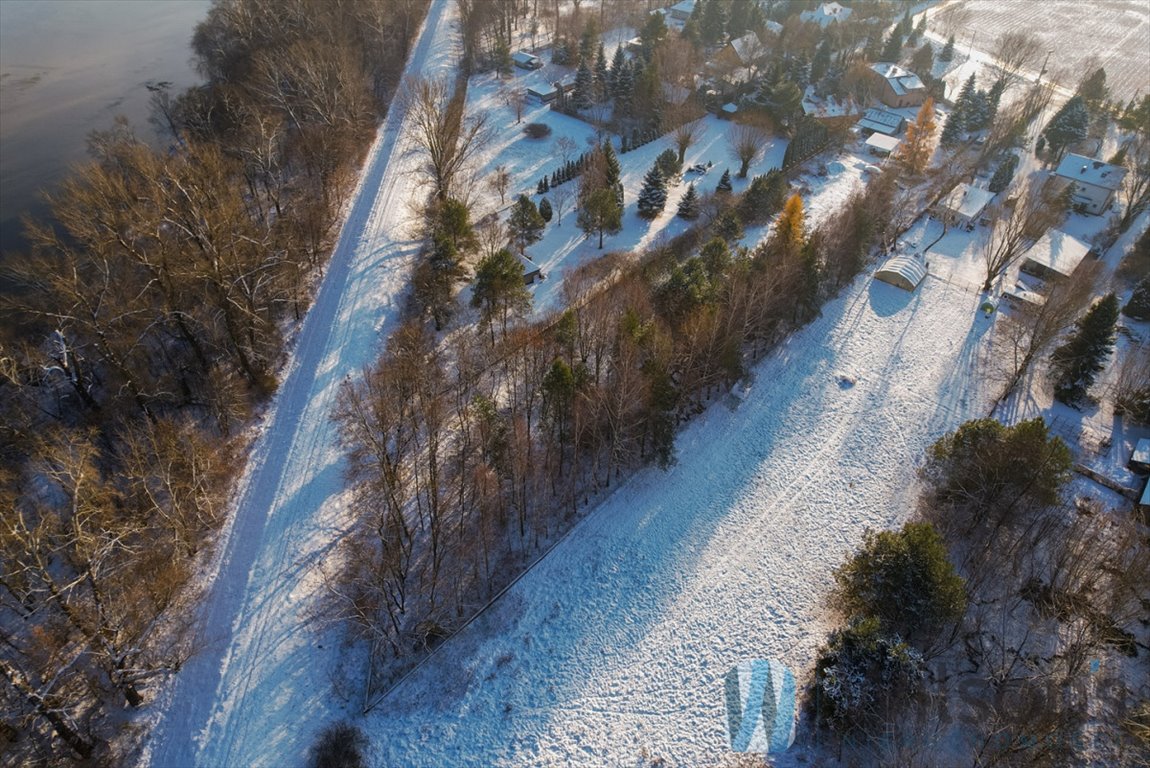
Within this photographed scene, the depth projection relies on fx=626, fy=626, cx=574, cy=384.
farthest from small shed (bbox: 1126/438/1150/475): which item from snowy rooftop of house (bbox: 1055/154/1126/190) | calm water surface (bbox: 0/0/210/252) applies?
calm water surface (bbox: 0/0/210/252)

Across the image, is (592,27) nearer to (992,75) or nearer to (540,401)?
(992,75)

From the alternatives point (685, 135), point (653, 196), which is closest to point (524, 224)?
point (653, 196)

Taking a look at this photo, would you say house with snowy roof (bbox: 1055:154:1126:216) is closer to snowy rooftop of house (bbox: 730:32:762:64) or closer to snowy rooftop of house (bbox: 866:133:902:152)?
snowy rooftop of house (bbox: 866:133:902:152)

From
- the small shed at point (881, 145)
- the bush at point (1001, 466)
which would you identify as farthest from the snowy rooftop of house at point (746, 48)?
the bush at point (1001, 466)

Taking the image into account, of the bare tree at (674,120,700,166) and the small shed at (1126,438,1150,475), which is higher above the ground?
the bare tree at (674,120,700,166)

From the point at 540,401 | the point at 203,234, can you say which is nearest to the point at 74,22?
the point at 203,234

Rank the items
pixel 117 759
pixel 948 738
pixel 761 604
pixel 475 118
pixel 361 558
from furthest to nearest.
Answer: pixel 475 118 < pixel 761 604 < pixel 361 558 < pixel 948 738 < pixel 117 759

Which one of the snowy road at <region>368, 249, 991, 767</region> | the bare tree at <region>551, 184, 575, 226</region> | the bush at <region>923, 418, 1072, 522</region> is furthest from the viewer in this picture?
the bare tree at <region>551, 184, 575, 226</region>

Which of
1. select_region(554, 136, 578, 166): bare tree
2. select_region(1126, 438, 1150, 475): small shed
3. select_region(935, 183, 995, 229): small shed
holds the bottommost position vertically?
select_region(1126, 438, 1150, 475): small shed
